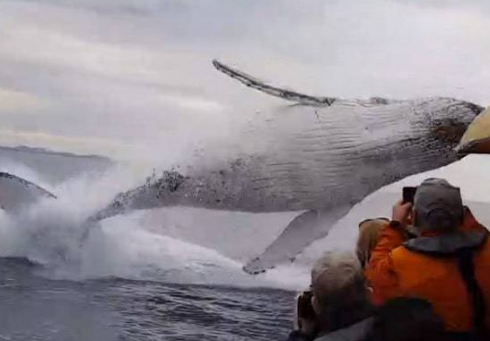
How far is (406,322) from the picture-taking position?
14.3 ft

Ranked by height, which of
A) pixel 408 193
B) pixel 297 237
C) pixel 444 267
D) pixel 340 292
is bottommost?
pixel 340 292

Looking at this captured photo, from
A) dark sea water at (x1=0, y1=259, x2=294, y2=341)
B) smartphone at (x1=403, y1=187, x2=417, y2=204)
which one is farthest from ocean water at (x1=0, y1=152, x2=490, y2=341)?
smartphone at (x1=403, y1=187, x2=417, y2=204)

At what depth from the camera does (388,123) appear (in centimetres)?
1289

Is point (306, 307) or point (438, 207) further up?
point (438, 207)

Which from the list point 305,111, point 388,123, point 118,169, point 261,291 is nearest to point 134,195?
point 118,169

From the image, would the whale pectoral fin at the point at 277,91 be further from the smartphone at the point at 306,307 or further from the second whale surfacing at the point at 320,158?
the smartphone at the point at 306,307

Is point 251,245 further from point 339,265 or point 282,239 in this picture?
point 339,265

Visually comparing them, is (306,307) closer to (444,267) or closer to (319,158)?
(444,267)

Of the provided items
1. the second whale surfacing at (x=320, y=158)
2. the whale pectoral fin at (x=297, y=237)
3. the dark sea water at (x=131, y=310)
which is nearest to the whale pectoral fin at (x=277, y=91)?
the second whale surfacing at (x=320, y=158)

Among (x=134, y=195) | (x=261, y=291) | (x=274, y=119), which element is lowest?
(x=261, y=291)

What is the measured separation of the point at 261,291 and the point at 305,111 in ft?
14.7

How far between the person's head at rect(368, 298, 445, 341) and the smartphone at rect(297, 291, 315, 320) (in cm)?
44

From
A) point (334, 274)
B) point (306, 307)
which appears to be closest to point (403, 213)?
point (306, 307)

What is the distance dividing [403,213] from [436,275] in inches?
37.4
